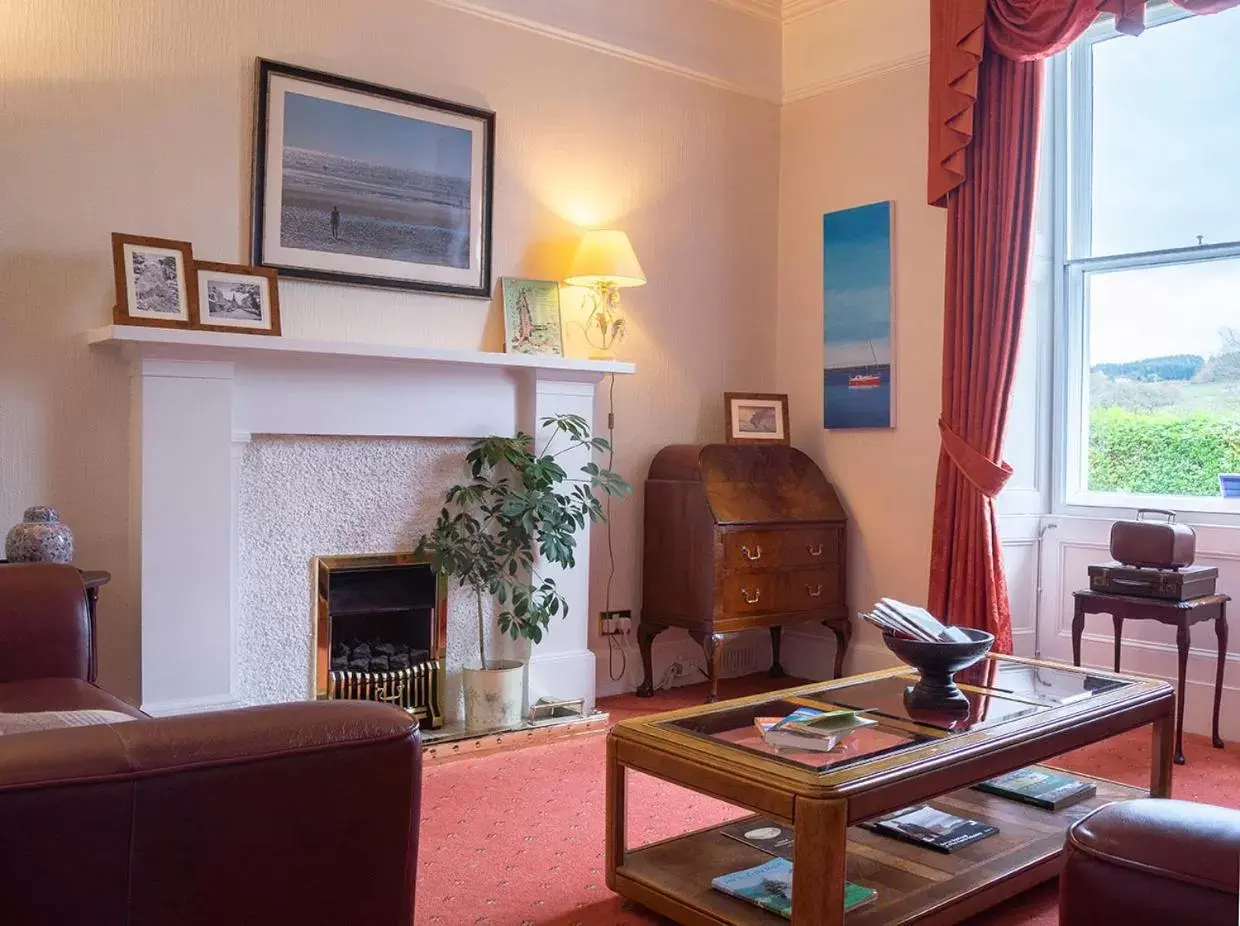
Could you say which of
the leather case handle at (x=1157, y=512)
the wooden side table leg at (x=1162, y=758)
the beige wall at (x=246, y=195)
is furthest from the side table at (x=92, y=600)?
the leather case handle at (x=1157, y=512)

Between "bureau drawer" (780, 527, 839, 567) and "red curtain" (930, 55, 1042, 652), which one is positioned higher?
"red curtain" (930, 55, 1042, 652)

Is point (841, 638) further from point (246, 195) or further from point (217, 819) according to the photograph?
point (217, 819)

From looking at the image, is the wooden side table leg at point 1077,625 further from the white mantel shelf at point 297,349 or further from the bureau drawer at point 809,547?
the white mantel shelf at point 297,349

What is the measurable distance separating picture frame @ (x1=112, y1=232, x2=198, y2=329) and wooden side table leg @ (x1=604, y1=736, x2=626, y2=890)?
6.30 feet

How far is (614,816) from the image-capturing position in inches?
92.2

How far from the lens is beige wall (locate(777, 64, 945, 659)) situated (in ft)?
14.9

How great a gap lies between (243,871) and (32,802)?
0.26m

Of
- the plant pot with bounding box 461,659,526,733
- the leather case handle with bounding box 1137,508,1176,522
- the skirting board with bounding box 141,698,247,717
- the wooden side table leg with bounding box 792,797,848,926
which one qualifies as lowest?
the plant pot with bounding box 461,659,526,733

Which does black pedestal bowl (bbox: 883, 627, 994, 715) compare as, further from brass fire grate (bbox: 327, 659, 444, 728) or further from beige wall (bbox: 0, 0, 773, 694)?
beige wall (bbox: 0, 0, 773, 694)

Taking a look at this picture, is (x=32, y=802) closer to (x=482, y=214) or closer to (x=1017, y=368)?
(x=482, y=214)

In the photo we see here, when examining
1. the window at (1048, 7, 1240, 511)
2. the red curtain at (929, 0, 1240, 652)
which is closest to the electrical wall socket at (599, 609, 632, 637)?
the red curtain at (929, 0, 1240, 652)

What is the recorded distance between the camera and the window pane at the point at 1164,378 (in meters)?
3.98

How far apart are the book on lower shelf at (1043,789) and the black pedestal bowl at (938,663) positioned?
274 mm

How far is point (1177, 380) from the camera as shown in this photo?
13.5ft
